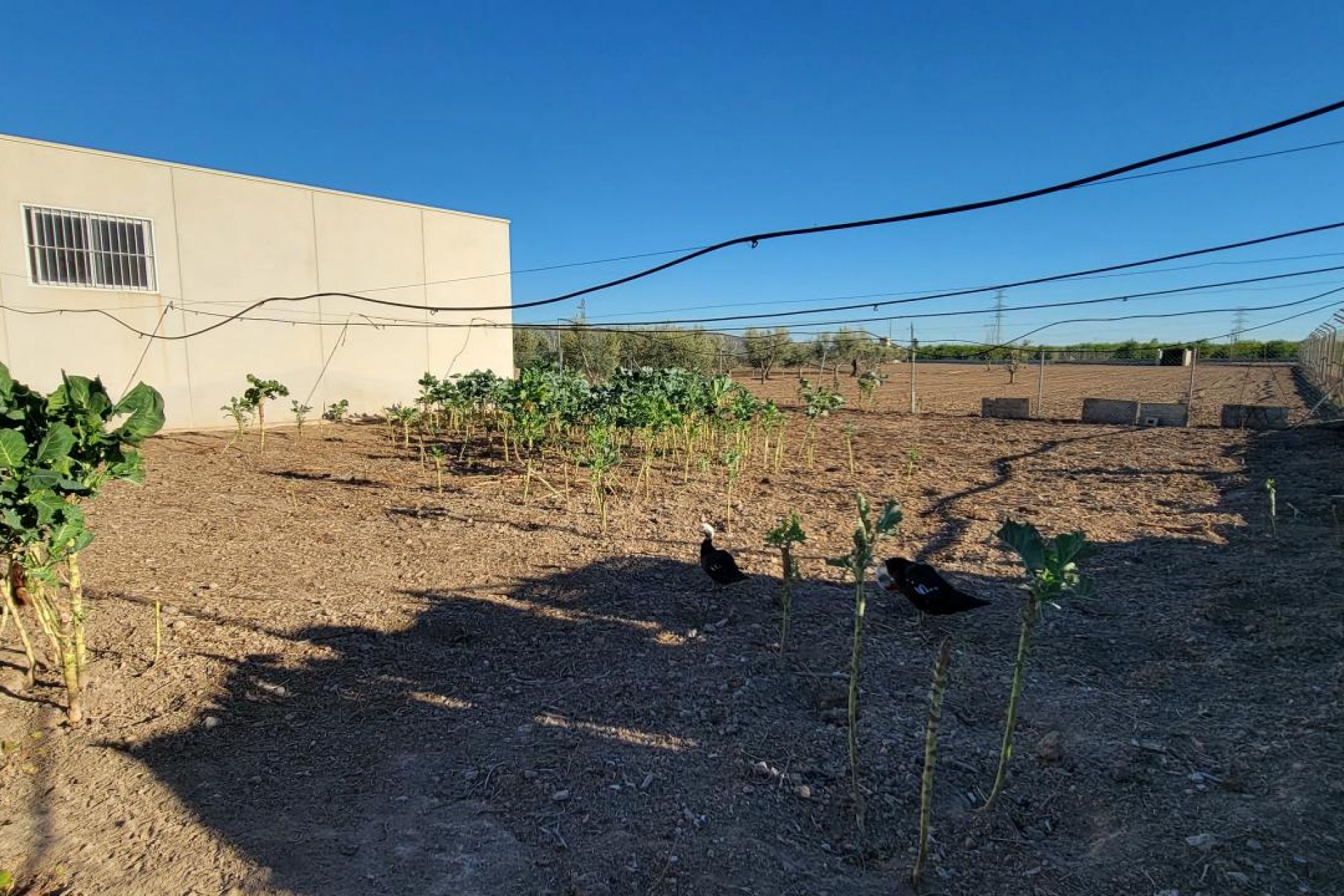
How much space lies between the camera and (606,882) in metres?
2.28

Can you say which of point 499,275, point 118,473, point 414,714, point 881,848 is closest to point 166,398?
point 499,275

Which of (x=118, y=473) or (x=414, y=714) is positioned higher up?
(x=118, y=473)

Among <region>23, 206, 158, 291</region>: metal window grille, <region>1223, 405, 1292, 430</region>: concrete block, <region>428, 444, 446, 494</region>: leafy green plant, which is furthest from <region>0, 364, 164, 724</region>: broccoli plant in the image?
<region>1223, 405, 1292, 430</region>: concrete block

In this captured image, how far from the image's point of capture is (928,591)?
420 cm

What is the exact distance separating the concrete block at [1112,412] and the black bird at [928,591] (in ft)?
40.4

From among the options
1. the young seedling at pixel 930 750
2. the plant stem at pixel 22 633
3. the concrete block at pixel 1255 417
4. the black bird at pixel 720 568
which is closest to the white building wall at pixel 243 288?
the plant stem at pixel 22 633

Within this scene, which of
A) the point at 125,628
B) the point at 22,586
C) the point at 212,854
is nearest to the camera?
the point at 212,854

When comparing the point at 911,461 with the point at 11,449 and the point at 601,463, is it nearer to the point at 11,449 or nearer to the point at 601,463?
the point at 601,463

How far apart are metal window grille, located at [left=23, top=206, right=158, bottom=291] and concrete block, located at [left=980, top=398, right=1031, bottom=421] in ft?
58.7

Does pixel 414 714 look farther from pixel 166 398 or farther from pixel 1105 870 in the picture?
pixel 166 398

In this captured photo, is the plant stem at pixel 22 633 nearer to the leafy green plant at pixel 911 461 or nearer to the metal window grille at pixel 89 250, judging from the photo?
the leafy green plant at pixel 911 461

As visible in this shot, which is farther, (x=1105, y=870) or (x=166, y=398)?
(x=166, y=398)

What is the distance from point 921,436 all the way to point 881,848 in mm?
11667

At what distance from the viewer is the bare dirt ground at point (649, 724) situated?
2.38 m
